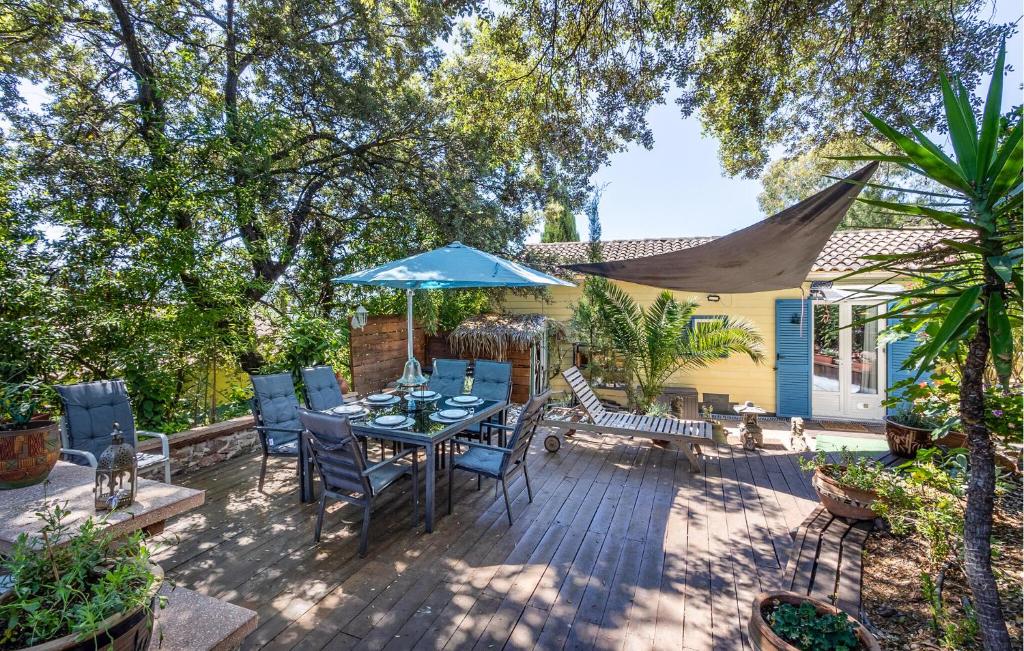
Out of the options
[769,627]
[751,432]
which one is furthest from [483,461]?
[751,432]

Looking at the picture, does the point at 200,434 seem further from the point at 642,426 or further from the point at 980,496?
the point at 980,496

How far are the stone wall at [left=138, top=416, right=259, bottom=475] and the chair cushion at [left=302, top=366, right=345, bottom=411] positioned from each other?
1085 mm

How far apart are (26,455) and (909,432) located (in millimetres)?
A: 7337

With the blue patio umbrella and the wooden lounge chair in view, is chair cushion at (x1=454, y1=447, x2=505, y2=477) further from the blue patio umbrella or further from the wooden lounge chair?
the wooden lounge chair

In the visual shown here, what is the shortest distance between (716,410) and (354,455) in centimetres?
822

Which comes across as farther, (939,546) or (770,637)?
(939,546)

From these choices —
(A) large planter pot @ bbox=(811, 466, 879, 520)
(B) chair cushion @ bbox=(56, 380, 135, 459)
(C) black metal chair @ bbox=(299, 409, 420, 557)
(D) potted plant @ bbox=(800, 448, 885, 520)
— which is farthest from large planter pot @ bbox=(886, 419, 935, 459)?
(B) chair cushion @ bbox=(56, 380, 135, 459)

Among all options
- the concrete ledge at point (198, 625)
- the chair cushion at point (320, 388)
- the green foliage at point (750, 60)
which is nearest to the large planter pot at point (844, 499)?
the concrete ledge at point (198, 625)

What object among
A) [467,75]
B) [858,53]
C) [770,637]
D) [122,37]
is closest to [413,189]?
[467,75]

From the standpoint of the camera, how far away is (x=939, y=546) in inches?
105

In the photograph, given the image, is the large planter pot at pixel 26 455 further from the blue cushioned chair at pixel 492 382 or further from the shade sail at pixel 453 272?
the blue cushioned chair at pixel 492 382

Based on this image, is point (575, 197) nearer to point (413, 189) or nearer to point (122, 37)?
point (413, 189)

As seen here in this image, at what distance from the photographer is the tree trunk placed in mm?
1750

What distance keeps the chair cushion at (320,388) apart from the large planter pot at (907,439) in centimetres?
655
